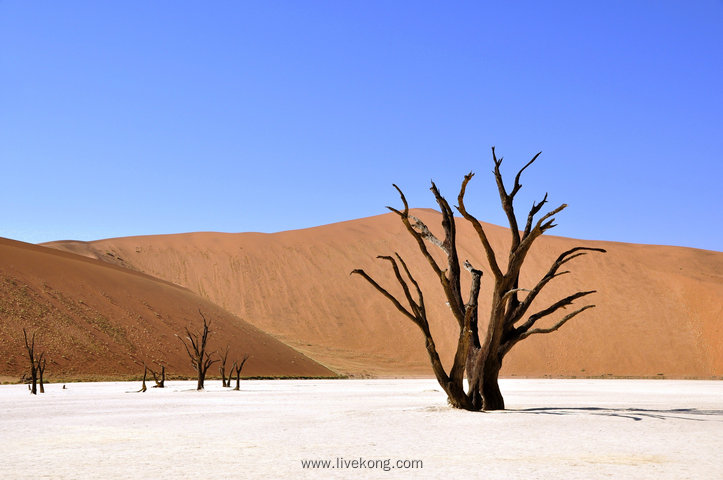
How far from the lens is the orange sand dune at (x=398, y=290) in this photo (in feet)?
208

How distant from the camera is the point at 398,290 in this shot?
7438cm

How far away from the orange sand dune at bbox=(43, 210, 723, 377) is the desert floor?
41.7 m

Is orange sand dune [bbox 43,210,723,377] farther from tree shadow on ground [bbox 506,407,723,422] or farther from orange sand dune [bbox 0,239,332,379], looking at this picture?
A: tree shadow on ground [bbox 506,407,723,422]

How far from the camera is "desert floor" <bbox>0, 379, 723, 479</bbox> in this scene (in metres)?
8.45

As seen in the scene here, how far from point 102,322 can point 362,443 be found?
41.6m

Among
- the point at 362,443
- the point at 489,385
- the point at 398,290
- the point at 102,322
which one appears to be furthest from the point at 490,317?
the point at 398,290

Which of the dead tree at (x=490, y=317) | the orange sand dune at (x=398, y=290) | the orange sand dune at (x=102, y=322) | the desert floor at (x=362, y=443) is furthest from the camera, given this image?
the orange sand dune at (x=398, y=290)

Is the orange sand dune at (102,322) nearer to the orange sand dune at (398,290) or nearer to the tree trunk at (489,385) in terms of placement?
the orange sand dune at (398,290)

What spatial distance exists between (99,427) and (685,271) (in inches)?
2902

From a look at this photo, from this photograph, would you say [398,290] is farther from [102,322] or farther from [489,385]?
[489,385]

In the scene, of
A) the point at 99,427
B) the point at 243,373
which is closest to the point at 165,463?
the point at 99,427

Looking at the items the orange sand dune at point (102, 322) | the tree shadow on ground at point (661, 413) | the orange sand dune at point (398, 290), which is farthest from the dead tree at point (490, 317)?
the orange sand dune at point (398, 290)

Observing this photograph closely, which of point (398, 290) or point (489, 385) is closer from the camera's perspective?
point (489, 385)

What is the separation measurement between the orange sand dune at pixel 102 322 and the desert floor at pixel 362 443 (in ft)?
89.8
